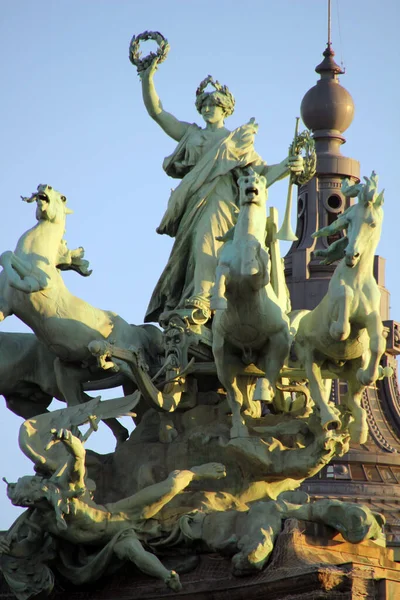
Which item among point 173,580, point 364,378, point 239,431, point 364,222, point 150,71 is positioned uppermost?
point 150,71

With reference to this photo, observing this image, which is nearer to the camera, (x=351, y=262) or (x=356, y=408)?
(x=351, y=262)

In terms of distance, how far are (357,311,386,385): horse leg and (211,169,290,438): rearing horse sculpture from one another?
128 cm

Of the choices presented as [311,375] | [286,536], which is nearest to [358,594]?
[286,536]

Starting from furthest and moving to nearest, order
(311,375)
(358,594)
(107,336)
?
(107,336) → (311,375) → (358,594)

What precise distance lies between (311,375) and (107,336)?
3535 mm

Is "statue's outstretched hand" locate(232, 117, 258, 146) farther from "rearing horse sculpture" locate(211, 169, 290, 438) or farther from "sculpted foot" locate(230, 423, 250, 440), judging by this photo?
"sculpted foot" locate(230, 423, 250, 440)

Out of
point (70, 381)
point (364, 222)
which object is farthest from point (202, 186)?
point (364, 222)

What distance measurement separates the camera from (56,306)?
1198 inches

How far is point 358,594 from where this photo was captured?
88.0ft

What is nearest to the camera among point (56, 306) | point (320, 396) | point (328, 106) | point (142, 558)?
point (142, 558)

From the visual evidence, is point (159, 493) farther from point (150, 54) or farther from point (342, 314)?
point (150, 54)

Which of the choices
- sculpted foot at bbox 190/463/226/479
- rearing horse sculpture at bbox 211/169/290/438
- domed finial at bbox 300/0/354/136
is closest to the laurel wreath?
rearing horse sculpture at bbox 211/169/290/438

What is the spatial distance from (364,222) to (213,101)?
4651mm

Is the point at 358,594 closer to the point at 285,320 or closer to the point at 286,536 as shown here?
the point at 286,536
